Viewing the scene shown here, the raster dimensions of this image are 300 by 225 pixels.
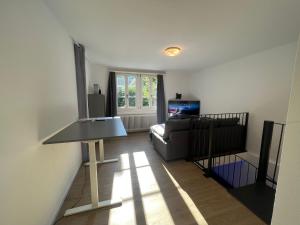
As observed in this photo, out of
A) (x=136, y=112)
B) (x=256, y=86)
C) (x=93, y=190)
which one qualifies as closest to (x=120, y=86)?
(x=136, y=112)

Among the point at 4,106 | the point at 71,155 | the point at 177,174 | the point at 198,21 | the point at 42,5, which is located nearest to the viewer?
the point at 4,106

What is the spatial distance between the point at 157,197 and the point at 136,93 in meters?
3.71

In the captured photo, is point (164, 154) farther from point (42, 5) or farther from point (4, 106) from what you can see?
point (42, 5)

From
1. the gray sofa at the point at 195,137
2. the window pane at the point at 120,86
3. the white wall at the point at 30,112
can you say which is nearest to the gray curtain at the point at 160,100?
the window pane at the point at 120,86

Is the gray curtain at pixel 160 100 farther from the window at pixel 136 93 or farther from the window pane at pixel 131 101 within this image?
the window pane at pixel 131 101

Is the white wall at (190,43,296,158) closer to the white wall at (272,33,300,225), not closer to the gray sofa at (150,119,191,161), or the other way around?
the gray sofa at (150,119,191,161)

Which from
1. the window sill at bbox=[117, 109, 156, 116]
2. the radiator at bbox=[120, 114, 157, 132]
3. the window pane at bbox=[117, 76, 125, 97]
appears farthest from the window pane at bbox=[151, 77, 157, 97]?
the window pane at bbox=[117, 76, 125, 97]

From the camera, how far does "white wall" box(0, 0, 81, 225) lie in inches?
35.8

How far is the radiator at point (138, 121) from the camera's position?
16.1ft

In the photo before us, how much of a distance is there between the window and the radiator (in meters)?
0.20

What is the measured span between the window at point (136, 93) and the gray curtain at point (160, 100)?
21 centimetres

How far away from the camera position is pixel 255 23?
184 cm

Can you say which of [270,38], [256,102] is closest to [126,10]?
[270,38]

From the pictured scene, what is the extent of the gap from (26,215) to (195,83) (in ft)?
17.7
